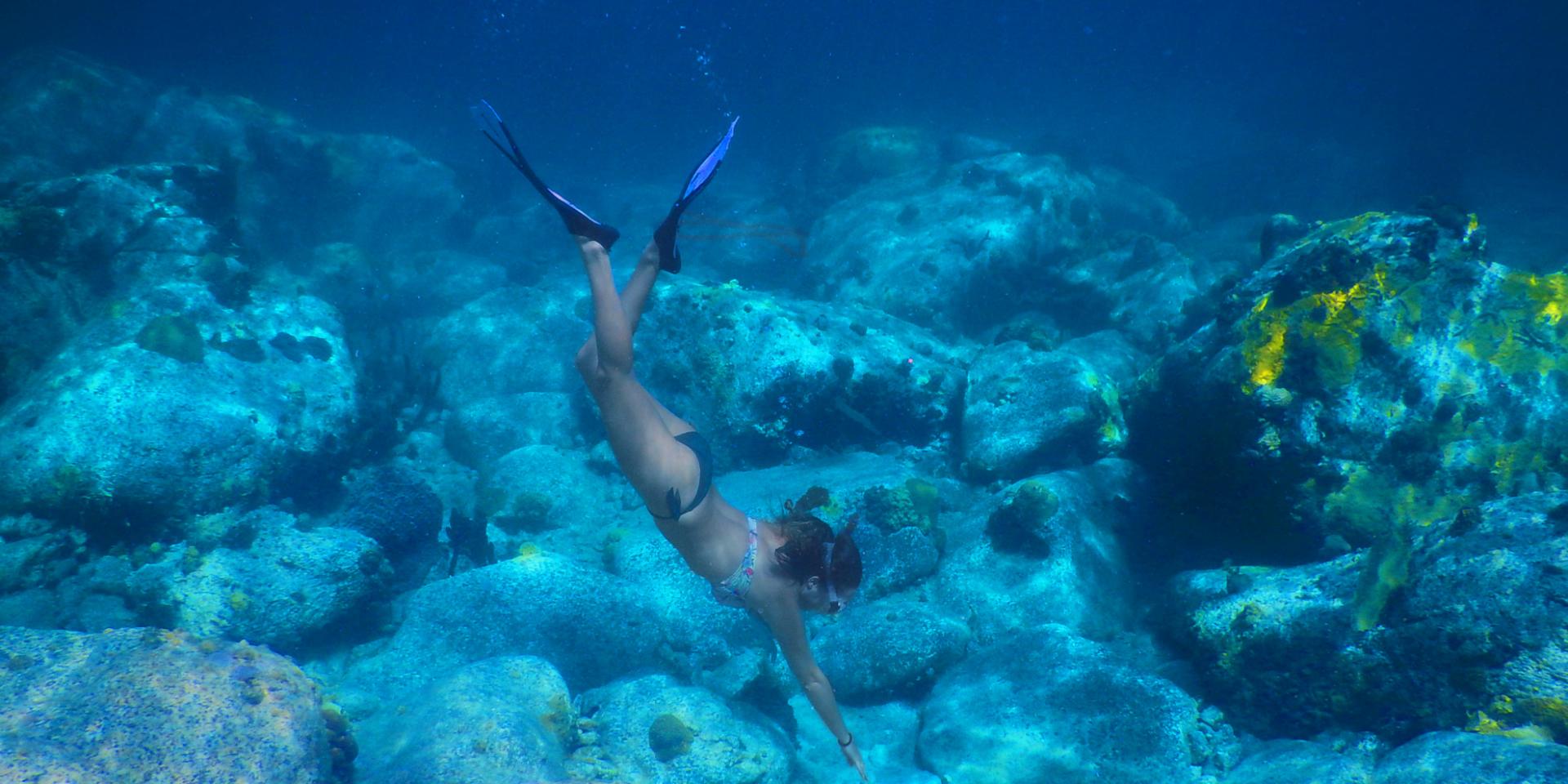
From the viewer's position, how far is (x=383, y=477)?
979 cm

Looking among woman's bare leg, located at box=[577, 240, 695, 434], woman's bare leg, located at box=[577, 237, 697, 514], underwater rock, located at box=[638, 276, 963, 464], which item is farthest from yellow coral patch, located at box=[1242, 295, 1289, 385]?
woman's bare leg, located at box=[577, 240, 695, 434]

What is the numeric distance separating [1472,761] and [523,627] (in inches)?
330

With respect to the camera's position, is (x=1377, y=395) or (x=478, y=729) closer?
(x=478, y=729)

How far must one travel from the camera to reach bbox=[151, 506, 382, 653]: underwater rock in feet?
23.8

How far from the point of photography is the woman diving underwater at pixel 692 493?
143 inches

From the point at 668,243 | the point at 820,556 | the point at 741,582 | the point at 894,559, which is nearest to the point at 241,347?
the point at 668,243

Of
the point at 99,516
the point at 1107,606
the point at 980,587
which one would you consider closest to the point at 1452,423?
the point at 1107,606

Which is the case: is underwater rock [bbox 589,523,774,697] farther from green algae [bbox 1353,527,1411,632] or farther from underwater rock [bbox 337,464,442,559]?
green algae [bbox 1353,527,1411,632]

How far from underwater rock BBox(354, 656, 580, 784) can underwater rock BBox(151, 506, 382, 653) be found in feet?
6.70

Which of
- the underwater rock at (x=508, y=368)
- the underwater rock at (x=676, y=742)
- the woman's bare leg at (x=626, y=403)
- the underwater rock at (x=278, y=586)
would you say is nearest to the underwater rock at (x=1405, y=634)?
the underwater rock at (x=676, y=742)

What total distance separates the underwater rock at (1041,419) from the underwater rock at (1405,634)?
11.3 feet

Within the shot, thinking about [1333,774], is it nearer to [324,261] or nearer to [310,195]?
[324,261]

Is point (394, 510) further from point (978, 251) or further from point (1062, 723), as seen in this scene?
point (978, 251)

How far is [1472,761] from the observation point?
4.13 m
